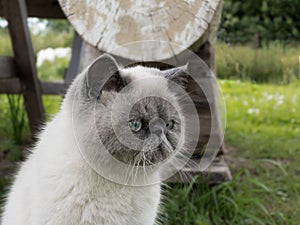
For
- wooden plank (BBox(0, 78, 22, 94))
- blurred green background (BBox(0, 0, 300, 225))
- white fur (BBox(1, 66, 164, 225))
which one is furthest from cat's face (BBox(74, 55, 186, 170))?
wooden plank (BBox(0, 78, 22, 94))

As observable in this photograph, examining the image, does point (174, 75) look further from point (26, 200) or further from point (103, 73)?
point (26, 200)

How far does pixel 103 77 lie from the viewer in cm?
161

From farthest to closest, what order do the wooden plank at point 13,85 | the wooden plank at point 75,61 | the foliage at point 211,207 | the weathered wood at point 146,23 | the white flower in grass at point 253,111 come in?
the white flower in grass at point 253,111, the wooden plank at point 75,61, the wooden plank at point 13,85, the foliage at point 211,207, the weathered wood at point 146,23

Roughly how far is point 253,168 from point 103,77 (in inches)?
90.6

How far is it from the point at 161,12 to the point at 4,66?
1.36 m

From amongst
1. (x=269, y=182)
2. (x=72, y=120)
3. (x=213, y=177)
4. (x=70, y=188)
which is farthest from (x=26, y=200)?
(x=269, y=182)

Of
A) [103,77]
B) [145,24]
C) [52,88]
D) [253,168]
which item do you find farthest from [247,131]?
[103,77]

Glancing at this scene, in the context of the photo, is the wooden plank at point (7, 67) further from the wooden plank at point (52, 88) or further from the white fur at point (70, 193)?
the white fur at point (70, 193)

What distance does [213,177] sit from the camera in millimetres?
2926

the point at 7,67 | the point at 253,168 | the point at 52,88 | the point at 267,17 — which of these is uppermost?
the point at 7,67

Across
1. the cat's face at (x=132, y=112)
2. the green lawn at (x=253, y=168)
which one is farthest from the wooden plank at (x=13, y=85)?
the cat's face at (x=132, y=112)

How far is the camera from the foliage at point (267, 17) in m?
7.21

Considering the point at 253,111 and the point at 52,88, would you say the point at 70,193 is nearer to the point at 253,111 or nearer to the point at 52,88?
the point at 52,88

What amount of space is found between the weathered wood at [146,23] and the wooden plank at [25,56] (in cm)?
101
